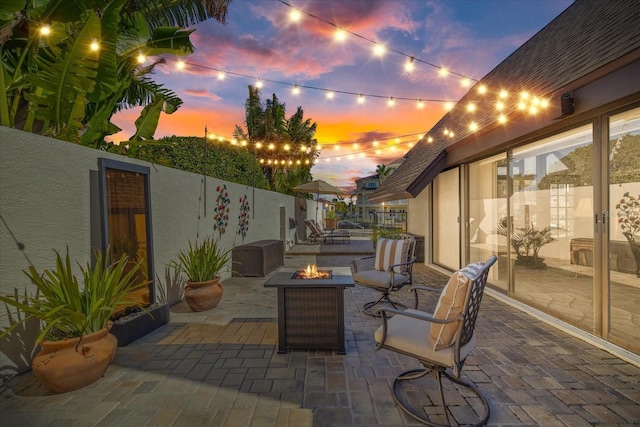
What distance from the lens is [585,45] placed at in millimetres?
3959

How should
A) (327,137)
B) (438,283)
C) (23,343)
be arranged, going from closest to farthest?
(23,343), (438,283), (327,137)

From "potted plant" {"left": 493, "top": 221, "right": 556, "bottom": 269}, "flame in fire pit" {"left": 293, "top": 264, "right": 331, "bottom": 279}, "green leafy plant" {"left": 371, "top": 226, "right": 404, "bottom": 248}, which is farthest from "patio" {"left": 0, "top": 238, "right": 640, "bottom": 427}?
"green leafy plant" {"left": 371, "top": 226, "right": 404, "bottom": 248}

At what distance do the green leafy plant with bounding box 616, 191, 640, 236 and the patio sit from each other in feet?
4.70

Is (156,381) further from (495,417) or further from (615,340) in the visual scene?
(615,340)

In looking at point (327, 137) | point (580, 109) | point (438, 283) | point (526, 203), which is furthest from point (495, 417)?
point (327, 137)

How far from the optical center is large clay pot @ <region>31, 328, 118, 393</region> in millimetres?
2561

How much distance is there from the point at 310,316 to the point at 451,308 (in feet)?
5.41

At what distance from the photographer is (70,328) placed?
278 centimetres

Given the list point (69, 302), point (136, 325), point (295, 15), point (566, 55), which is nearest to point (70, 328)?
point (69, 302)

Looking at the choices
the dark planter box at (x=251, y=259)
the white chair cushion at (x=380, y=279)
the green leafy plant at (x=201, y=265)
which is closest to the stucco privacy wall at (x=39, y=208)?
the green leafy plant at (x=201, y=265)

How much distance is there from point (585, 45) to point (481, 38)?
13.2 feet

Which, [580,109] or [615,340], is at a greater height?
[580,109]

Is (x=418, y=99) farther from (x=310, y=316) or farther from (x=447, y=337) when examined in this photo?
(x=447, y=337)

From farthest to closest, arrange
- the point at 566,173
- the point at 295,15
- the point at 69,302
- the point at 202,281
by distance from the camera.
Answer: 1. the point at 202,281
2. the point at 566,173
3. the point at 295,15
4. the point at 69,302
